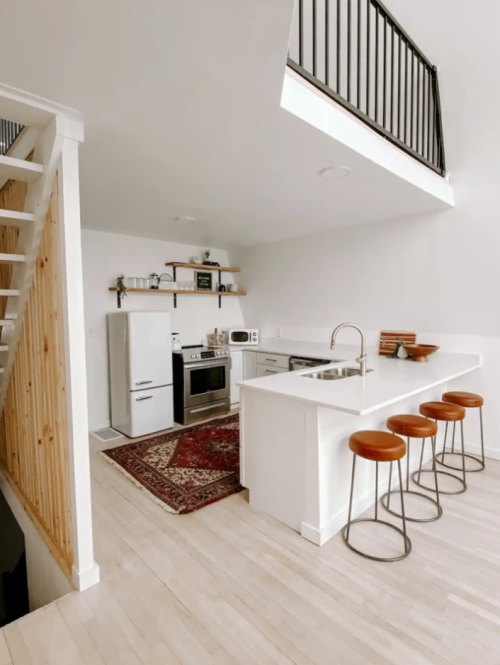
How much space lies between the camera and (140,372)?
3820mm

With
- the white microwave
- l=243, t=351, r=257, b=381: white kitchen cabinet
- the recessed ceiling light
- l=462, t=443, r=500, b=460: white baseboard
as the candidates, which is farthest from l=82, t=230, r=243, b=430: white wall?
l=462, t=443, r=500, b=460: white baseboard

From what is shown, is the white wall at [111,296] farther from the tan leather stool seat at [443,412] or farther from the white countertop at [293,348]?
the tan leather stool seat at [443,412]

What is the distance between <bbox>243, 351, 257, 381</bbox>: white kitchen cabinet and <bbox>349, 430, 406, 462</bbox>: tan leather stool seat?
287cm

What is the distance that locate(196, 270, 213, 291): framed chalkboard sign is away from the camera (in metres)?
5.04

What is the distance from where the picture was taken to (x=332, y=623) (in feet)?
5.11

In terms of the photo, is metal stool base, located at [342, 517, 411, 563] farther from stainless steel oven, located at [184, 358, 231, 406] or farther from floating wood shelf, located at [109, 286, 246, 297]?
floating wood shelf, located at [109, 286, 246, 297]

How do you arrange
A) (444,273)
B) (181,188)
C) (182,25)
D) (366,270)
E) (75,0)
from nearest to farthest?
(75,0), (182,25), (181,188), (444,273), (366,270)

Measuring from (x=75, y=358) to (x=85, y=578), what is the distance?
1.09 m

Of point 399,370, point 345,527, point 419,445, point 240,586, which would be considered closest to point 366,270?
point 399,370

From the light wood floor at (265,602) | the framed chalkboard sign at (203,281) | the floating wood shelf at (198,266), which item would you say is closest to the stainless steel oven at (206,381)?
the framed chalkboard sign at (203,281)

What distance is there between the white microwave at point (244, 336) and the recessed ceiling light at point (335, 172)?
112 inches

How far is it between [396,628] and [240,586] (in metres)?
0.71

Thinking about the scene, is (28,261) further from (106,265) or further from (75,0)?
(106,265)

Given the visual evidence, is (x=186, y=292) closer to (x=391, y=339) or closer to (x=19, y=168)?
(x=391, y=339)
